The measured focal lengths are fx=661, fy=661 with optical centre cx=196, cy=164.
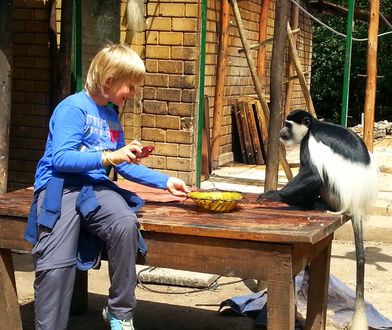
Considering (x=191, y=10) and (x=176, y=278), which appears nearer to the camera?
(x=176, y=278)

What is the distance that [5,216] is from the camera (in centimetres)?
298

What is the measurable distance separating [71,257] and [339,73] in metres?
17.5

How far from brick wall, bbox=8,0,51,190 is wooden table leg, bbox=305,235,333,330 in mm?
4179

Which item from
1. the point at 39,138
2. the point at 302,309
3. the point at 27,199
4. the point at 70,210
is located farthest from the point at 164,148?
the point at 70,210

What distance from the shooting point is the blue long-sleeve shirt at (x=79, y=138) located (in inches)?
105

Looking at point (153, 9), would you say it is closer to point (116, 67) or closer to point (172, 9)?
point (172, 9)

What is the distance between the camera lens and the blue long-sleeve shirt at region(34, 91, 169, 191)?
2.67 m

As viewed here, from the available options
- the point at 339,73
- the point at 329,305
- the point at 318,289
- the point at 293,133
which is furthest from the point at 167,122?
the point at 339,73

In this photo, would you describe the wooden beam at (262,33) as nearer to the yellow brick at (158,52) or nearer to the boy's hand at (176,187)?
the yellow brick at (158,52)

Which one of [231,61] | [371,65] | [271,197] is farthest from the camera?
[231,61]

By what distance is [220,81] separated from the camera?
8070mm

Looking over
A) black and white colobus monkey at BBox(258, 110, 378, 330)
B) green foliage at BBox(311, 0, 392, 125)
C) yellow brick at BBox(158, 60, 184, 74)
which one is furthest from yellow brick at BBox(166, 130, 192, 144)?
green foliage at BBox(311, 0, 392, 125)

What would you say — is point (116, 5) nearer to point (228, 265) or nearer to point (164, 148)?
point (164, 148)

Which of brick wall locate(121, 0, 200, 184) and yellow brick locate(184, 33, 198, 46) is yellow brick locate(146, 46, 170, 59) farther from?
Answer: yellow brick locate(184, 33, 198, 46)
